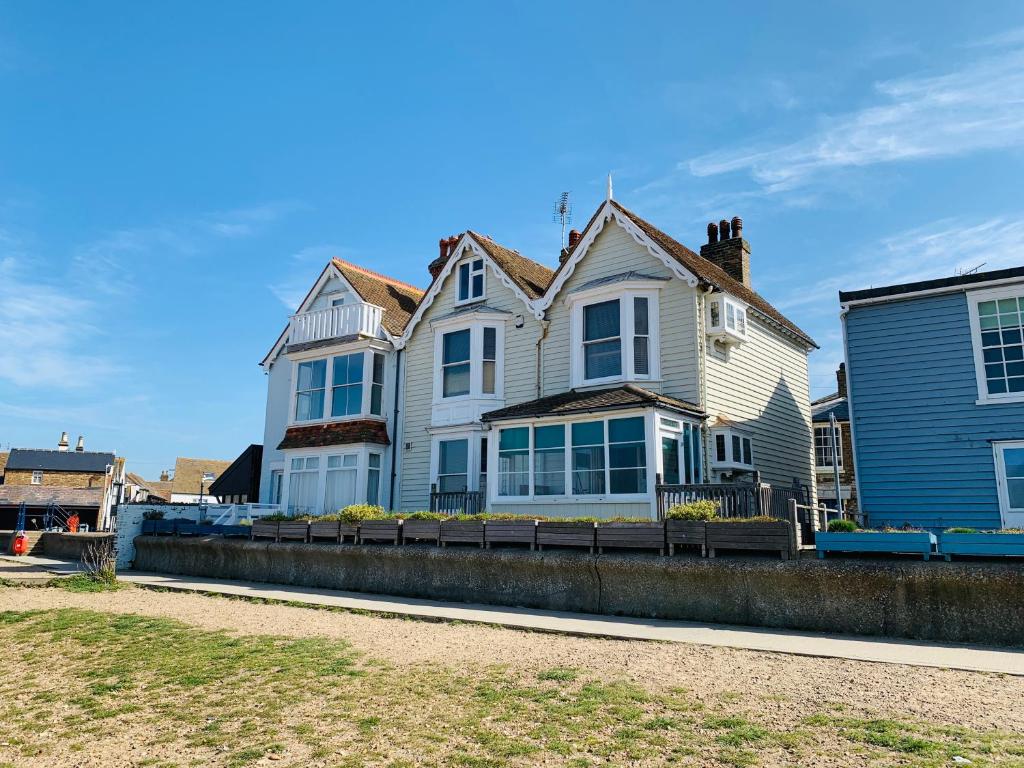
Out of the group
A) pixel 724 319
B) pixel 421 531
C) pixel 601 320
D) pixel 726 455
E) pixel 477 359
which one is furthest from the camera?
pixel 477 359

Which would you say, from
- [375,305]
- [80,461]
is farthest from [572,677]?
[80,461]

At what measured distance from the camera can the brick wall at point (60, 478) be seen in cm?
5606

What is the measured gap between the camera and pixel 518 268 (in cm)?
2295

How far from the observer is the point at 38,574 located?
2119cm

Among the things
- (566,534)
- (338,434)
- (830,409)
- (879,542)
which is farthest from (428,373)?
(879,542)

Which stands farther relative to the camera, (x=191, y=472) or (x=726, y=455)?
(x=191, y=472)

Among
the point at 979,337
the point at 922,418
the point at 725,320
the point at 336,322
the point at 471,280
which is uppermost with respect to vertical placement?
the point at 471,280

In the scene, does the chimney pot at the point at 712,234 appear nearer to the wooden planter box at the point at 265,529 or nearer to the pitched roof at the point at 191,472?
the wooden planter box at the point at 265,529

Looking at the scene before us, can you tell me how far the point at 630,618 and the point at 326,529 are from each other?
839 cm

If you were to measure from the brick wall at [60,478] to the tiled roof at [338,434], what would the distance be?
40.9m

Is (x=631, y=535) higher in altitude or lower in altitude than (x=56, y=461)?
lower

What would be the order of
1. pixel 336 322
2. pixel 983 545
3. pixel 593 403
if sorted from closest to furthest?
pixel 983 545 → pixel 593 403 → pixel 336 322

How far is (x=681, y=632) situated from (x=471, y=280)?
1470cm

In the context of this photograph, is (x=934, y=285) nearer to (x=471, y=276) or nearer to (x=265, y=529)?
(x=471, y=276)
